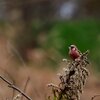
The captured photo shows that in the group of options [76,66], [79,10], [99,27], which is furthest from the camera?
[79,10]

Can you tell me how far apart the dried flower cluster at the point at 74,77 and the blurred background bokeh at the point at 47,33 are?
398 centimetres

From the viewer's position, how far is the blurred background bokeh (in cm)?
795

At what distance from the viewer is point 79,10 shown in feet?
55.0

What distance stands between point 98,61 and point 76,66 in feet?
23.2

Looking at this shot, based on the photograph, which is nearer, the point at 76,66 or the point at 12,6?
the point at 76,66

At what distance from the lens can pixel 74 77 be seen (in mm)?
2273

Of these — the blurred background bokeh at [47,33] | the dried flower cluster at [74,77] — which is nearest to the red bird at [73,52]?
the dried flower cluster at [74,77]

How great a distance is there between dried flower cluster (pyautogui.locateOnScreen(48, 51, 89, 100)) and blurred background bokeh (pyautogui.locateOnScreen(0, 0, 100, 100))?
398 cm

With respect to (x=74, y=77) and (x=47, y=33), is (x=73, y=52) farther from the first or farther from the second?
(x=47, y=33)

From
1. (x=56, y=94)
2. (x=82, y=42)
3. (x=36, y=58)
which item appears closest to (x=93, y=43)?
(x=82, y=42)

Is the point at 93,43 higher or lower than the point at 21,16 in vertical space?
lower

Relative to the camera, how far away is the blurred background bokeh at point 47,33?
7.95 metres

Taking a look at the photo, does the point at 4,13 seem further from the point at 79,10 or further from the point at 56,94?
the point at 56,94

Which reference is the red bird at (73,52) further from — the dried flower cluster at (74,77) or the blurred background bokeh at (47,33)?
the blurred background bokeh at (47,33)
